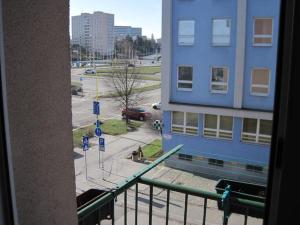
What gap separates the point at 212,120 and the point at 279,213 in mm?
7121

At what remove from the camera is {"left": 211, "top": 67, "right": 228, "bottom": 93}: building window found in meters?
6.89

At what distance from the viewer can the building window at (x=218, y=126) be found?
24.0 ft

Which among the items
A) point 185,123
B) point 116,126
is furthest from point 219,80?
point 116,126

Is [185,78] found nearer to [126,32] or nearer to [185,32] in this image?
[185,32]

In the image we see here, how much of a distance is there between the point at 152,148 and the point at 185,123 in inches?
40.1

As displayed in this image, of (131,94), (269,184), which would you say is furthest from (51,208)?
(131,94)

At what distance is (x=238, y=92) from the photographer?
6.75m

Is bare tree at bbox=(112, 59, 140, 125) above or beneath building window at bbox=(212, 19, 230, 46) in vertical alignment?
beneath

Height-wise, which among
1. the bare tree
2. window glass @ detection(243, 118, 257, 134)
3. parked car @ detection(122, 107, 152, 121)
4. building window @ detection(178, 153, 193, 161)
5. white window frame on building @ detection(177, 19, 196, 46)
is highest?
white window frame on building @ detection(177, 19, 196, 46)

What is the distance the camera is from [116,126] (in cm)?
961

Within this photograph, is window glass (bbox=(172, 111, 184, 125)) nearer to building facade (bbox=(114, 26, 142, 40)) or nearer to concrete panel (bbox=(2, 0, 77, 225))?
building facade (bbox=(114, 26, 142, 40))

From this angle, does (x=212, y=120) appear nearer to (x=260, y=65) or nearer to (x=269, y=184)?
(x=260, y=65)

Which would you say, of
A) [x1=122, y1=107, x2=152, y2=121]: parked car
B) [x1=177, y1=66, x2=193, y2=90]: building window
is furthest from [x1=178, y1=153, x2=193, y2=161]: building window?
[x1=122, y1=107, x2=152, y2=121]: parked car

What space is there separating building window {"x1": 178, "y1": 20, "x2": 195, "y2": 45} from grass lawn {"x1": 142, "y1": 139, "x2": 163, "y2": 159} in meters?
2.45
